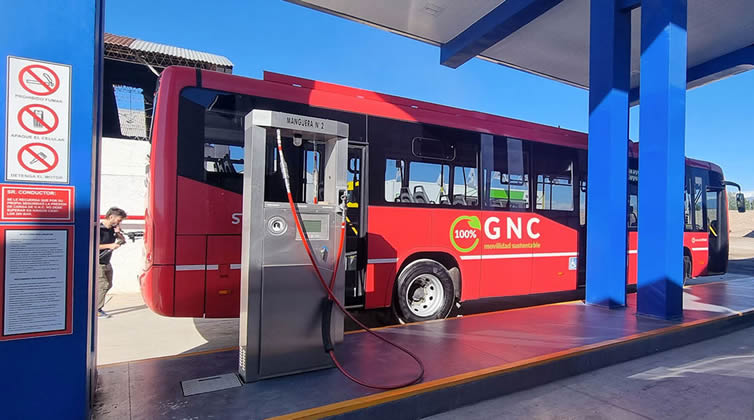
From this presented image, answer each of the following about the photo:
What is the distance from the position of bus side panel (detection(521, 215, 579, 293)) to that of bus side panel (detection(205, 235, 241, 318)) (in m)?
4.73

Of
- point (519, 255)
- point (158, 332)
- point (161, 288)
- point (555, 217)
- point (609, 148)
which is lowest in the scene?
point (158, 332)

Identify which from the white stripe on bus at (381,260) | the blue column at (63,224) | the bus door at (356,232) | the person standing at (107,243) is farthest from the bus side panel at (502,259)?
the person standing at (107,243)

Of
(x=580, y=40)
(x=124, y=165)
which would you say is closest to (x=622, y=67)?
(x=580, y=40)

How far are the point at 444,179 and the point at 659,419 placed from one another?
386 cm

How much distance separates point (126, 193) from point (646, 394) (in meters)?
11.4

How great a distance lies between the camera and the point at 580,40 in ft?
29.4

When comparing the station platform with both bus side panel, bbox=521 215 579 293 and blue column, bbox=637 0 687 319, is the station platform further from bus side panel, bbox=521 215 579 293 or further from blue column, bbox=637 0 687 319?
bus side panel, bbox=521 215 579 293

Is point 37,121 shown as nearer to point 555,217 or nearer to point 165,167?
point 165,167

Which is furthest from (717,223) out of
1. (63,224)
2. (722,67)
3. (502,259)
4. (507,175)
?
(63,224)

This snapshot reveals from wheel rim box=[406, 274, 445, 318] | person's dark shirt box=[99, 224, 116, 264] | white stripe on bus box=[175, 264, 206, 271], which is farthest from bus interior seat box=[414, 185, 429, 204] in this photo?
person's dark shirt box=[99, 224, 116, 264]

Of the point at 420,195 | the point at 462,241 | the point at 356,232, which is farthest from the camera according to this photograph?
the point at 462,241

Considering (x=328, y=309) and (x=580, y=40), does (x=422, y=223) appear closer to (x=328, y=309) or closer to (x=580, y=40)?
(x=328, y=309)

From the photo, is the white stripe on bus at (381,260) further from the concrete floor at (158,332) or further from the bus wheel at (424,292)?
the concrete floor at (158,332)

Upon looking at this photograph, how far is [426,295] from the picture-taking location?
6.20m
